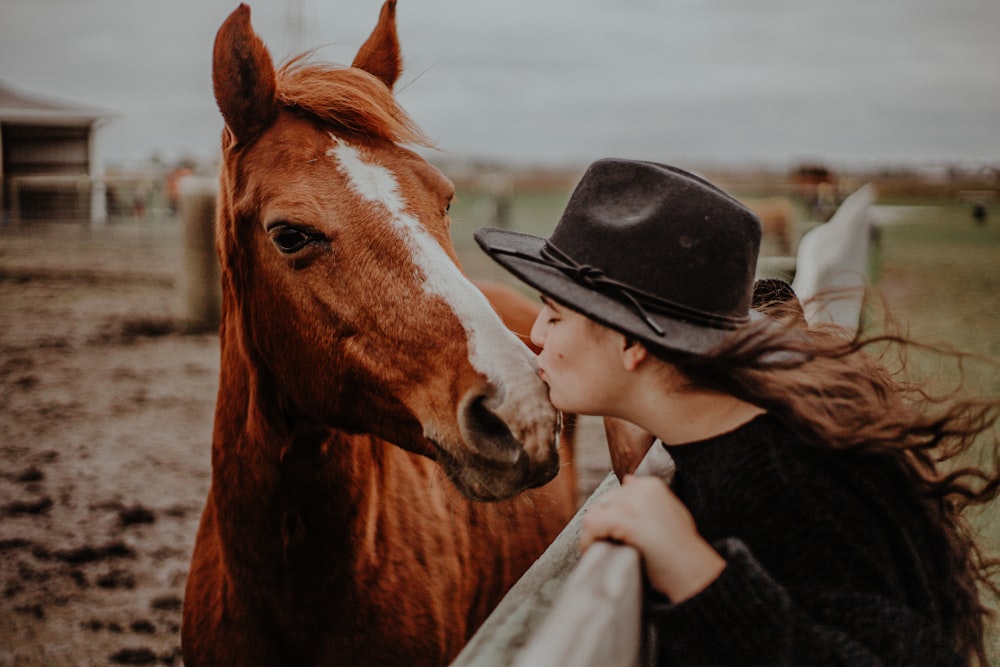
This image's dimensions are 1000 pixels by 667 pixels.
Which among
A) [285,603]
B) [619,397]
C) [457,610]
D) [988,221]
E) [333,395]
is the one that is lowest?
[988,221]

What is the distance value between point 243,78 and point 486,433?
107cm

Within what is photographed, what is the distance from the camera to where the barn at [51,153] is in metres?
18.7

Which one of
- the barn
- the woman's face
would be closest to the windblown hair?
the woman's face

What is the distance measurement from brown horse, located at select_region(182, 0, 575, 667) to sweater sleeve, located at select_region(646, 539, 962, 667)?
545 millimetres

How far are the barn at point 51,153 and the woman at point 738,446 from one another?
19.8 meters

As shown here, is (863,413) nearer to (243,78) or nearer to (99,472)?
(243,78)

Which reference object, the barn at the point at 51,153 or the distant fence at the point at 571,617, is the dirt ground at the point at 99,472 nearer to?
the distant fence at the point at 571,617

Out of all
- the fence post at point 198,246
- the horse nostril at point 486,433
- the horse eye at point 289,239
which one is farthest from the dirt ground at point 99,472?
the horse nostril at point 486,433

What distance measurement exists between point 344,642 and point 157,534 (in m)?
2.49

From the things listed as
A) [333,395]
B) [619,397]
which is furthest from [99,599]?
[619,397]

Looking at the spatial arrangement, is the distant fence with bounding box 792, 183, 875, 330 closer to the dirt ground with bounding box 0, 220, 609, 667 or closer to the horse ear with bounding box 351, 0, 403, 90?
the horse ear with bounding box 351, 0, 403, 90

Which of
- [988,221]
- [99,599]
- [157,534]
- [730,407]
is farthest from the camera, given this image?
[988,221]

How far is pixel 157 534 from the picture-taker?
154 inches

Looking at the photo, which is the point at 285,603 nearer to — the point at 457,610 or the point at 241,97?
the point at 457,610
